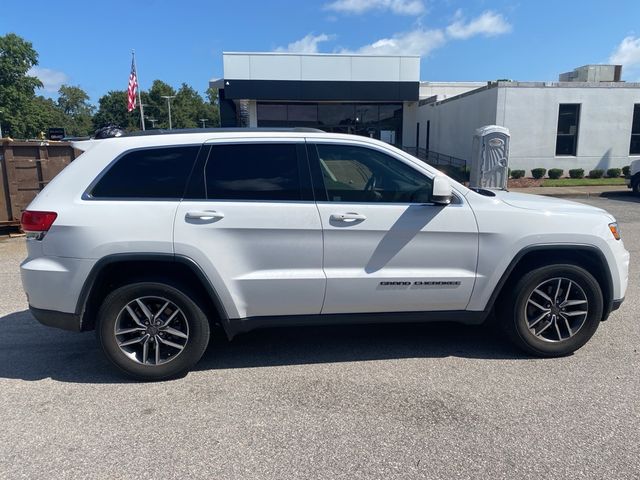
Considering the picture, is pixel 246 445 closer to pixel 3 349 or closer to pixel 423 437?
pixel 423 437

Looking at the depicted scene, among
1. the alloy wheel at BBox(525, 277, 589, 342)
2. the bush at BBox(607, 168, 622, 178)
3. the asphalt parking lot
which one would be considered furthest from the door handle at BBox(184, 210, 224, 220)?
the bush at BBox(607, 168, 622, 178)

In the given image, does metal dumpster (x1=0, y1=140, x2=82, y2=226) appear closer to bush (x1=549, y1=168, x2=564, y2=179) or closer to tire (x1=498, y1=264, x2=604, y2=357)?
tire (x1=498, y1=264, x2=604, y2=357)

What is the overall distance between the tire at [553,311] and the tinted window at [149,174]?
278 cm

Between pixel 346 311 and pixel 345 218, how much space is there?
74 centimetres

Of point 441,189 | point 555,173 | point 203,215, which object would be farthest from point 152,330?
point 555,173

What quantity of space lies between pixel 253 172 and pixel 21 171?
771 centimetres

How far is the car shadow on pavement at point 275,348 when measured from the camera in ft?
13.3

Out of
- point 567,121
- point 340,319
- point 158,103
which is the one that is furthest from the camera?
point 158,103

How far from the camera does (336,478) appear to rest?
2.67m

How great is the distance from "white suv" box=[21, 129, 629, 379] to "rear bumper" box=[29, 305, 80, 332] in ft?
0.04

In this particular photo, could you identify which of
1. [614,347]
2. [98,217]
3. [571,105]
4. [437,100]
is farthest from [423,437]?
[437,100]

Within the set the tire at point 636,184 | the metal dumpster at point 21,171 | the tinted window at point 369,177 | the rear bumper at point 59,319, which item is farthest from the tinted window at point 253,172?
the tire at point 636,184

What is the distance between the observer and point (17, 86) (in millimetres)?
70500

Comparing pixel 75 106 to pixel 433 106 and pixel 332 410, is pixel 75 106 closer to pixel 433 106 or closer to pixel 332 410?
pixel 433 106
